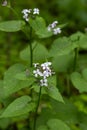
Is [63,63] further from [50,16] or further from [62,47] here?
[50,16]

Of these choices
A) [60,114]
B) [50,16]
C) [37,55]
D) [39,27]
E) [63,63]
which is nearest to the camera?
[39,27]

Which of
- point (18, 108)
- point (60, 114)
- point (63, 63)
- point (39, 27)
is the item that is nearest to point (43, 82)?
point (18, 108)

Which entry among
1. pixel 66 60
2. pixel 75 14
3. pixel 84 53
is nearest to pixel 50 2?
pixel 75 14

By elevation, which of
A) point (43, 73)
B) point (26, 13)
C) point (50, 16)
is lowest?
point (43, 73)

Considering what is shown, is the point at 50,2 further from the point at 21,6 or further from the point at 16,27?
the point at 16,27

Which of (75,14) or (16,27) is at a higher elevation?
(75,14)

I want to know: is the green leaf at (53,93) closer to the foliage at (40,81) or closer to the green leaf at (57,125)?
the foliage at (40,81)

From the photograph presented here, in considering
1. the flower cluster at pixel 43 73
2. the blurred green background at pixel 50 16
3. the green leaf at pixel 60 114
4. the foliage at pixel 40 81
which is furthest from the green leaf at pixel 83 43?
the blurred green background at pixel 50 16
